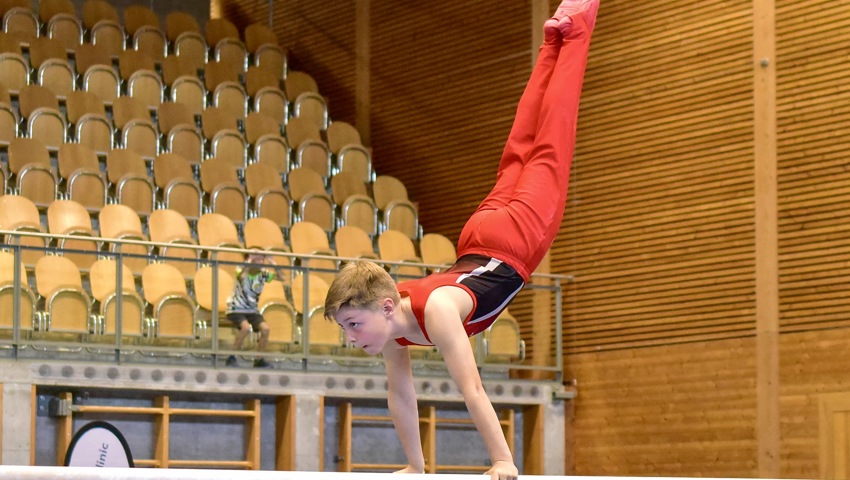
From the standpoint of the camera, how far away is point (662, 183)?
9.04 m

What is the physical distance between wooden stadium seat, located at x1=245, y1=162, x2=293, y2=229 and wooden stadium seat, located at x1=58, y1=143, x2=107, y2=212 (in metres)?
1.21

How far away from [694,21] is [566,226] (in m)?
1.89

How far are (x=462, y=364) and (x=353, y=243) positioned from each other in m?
5.58

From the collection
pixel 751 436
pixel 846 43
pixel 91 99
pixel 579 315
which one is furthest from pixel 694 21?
pixel 91 99

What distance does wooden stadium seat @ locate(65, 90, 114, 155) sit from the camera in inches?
368

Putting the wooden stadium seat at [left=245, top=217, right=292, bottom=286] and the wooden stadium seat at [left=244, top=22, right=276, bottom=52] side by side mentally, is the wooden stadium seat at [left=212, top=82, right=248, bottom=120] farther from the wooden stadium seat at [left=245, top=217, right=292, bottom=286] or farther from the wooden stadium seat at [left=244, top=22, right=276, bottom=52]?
the wooden stadium seat at [left=245, top=217, right=292, bottom=286]

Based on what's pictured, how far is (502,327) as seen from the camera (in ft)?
28.6

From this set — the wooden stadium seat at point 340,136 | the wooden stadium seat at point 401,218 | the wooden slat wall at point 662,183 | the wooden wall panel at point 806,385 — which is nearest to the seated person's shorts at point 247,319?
the wooden stadium seat at point 401,218

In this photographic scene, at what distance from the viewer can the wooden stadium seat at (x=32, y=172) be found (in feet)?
27.7

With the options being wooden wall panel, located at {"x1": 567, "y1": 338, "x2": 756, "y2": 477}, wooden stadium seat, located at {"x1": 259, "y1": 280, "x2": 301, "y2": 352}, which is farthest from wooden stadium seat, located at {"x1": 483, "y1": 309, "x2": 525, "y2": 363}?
wooden stadium seat, located at {"x1": 259, "y1": 280, "x2": 301, "y2": 352}

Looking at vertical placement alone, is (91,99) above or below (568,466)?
above

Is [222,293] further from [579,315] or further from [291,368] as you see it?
[579,315]

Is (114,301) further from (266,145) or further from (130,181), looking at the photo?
(266,145)

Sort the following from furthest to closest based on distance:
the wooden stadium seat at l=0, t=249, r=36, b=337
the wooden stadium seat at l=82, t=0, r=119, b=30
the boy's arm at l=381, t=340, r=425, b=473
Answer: the wooden stadium seat at l=82, t=0, r=119, b=30, the wooden stadium seat at l=0, t=249, r=36, b=337, the boy's arm at l=381, t=340, r=425, b=473
